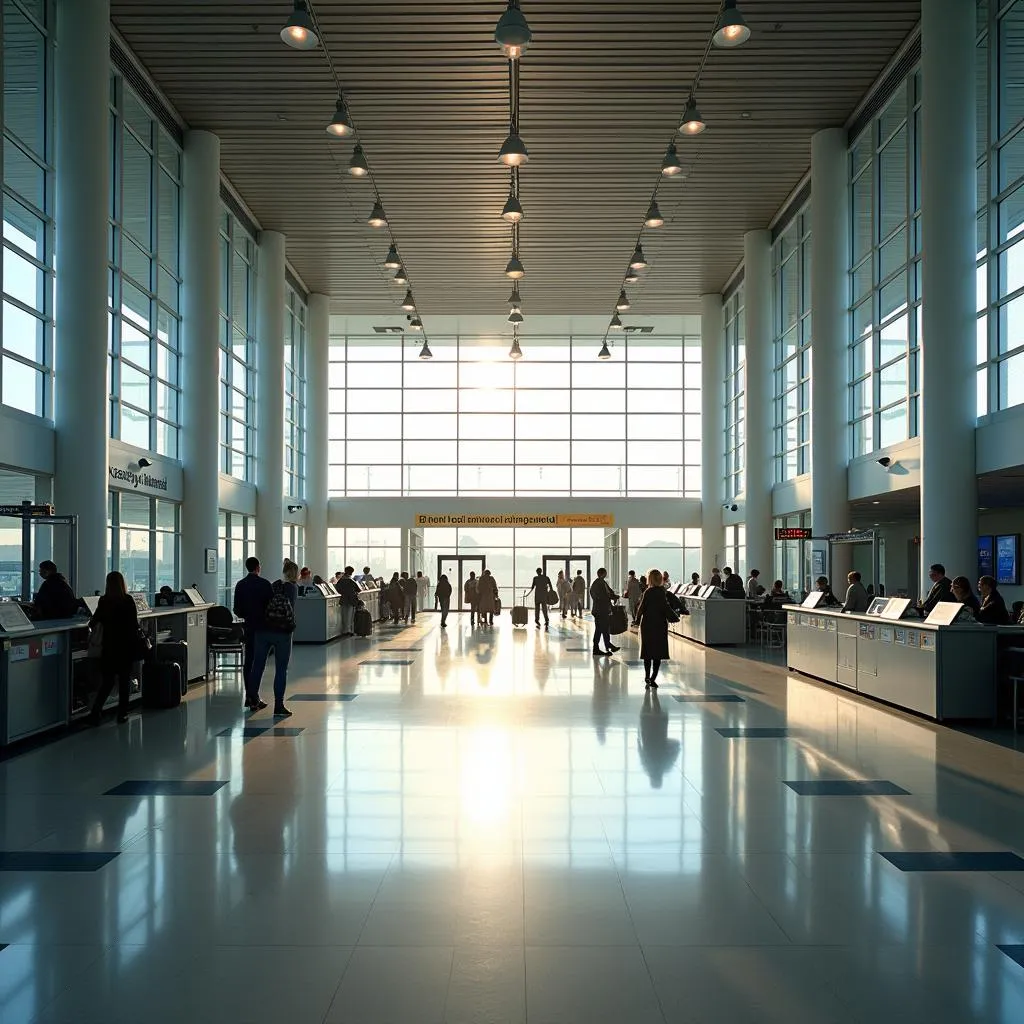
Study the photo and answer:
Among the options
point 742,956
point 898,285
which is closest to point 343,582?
point 898,285

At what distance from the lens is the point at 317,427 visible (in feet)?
112

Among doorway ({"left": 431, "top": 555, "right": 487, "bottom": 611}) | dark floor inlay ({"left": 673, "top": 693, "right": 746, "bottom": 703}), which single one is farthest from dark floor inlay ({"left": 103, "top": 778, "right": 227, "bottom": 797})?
doorway ({"left": 431, "top": 555, "right": 487, "bottom": 611})

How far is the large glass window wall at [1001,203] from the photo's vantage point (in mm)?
14914

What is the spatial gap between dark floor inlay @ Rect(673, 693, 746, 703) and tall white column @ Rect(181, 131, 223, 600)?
10914 mm

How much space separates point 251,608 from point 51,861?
5610mm

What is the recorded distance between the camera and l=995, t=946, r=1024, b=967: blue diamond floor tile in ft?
13.5

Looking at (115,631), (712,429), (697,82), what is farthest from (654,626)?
(712,429)

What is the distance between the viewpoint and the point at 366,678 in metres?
14.6

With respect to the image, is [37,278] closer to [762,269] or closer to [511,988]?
[511,988]

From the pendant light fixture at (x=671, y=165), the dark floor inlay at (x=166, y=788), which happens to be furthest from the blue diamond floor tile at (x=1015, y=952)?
the pendant light fixture at (x=671, y=165)

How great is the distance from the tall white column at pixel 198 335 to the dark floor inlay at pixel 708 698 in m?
10.9

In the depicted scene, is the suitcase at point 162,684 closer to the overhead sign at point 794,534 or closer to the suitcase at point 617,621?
the suitcase at point 617,621

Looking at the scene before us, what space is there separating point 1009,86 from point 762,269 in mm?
11562

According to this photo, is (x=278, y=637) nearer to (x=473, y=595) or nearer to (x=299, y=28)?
(x=299, y=28)
